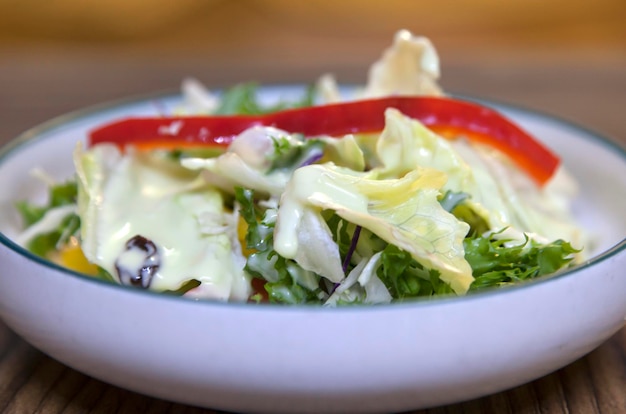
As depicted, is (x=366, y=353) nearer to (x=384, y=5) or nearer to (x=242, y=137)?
(x=242, y=137)

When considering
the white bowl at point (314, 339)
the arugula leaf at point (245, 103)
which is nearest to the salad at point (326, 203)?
the white bowl at point (314, 339)

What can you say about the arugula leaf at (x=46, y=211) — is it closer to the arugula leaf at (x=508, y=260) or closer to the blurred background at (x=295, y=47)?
the arugula leaf at (x=508, y=260)

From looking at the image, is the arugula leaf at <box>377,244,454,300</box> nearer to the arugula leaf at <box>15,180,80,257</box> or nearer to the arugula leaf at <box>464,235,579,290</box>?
the arugula leaf at <box>464,235,579,290</box>

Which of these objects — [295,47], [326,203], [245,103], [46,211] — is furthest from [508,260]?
[295,47]

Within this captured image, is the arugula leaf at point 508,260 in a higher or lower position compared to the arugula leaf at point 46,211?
higher

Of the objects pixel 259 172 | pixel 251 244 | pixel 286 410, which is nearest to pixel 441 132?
pixel 259 172

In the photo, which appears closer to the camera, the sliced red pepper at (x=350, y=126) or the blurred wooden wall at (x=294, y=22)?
the sliced red pepper at (x=350, y=126)

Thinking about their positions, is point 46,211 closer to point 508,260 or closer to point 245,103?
point 245,103
